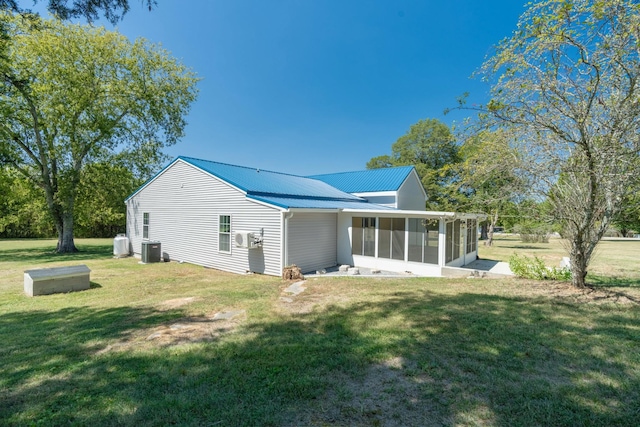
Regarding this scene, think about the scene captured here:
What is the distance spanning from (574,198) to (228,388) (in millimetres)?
7874

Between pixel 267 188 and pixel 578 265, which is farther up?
pixel 267 188

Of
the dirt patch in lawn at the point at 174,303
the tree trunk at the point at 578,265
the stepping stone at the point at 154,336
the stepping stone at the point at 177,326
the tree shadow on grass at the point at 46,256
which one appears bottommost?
the tree shadow on grass at the point at 46,256

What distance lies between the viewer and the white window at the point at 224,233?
36.3 feet

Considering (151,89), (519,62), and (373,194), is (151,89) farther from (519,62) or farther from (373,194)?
(519,62)

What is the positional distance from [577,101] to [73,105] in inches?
881

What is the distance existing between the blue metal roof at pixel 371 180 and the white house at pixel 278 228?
395 centimetres

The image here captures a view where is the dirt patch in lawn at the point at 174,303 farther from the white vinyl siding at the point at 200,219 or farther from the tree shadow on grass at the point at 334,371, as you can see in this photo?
the white vinyl siding at the point at 200,219

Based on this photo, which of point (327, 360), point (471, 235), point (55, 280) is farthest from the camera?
point (471, 235)

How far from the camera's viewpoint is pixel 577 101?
5781 mm

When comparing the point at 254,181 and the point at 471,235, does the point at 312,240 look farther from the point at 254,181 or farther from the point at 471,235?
the point at 471,235

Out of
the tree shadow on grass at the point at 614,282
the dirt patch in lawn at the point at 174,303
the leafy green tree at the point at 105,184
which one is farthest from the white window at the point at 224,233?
the leafy green tree at the point at 105,184

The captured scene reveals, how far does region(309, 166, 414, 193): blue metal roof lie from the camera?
56.4ft

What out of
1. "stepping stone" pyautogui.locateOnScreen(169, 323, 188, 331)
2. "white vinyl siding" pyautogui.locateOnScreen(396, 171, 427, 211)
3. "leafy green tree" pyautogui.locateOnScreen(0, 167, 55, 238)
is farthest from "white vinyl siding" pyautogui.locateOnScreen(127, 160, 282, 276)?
"leafy green tree" pyautogui.locateOnScreen(0, 167, 55, 238)

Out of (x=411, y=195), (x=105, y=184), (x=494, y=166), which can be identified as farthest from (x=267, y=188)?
(x=105, y=184)
